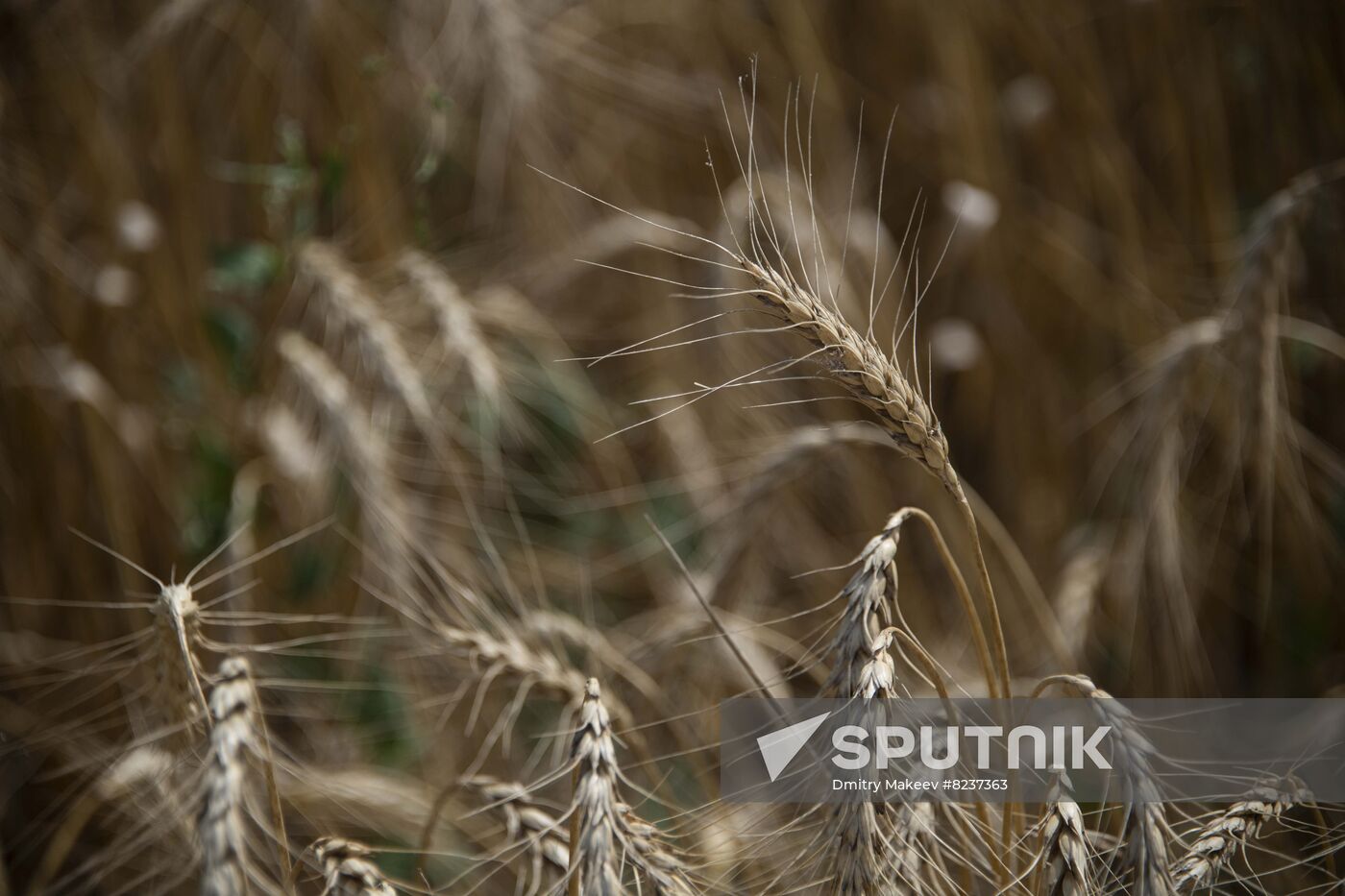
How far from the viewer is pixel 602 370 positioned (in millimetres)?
2059

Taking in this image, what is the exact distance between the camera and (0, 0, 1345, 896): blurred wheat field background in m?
1.29

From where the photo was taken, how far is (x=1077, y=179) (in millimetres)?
1844

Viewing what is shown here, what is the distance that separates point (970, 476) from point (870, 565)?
1.33m

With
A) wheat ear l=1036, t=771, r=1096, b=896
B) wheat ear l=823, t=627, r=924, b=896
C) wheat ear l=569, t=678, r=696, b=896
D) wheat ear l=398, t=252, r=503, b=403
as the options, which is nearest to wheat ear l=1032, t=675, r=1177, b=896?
wheat ear l=1036, t=771, r=1096, b=896

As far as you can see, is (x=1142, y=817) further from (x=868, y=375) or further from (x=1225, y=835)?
(x=868, y=375)

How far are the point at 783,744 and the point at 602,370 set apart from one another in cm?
138

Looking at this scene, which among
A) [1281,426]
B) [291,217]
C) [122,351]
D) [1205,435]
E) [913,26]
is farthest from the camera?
[913,26]

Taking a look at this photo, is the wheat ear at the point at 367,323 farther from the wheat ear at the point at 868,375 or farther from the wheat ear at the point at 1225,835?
the wheat ear at the point at 1225,835

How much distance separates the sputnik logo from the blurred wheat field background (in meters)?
0.28

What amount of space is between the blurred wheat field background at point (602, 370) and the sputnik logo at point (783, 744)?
0.93ft

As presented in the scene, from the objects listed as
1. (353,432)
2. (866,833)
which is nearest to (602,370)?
(353,432)

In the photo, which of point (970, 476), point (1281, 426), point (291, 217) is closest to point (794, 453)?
point (1281, 426)

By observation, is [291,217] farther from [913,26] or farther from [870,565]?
[913,26]

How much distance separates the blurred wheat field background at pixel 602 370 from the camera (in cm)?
129
